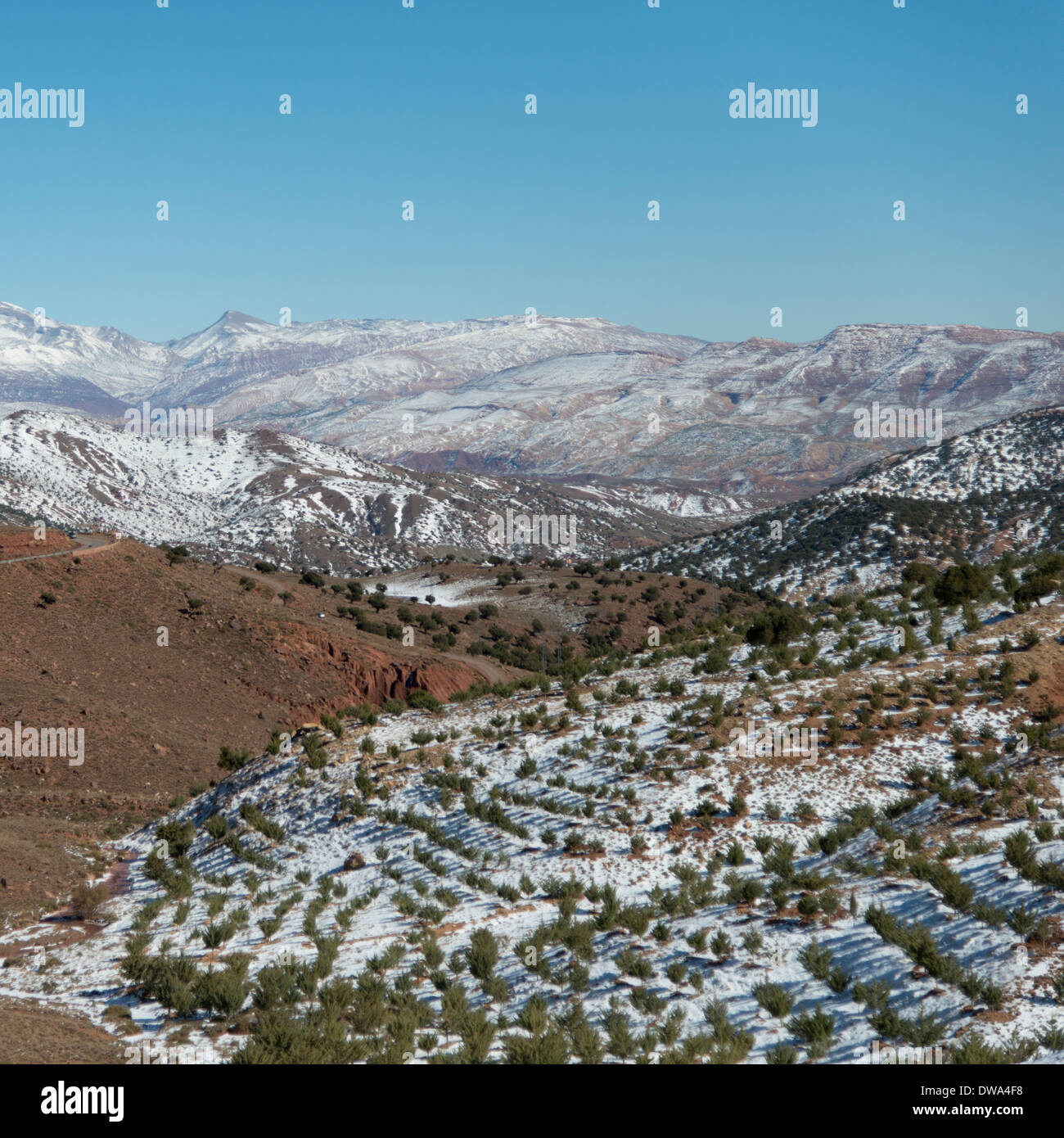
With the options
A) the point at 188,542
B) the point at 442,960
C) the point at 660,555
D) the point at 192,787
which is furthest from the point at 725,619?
the point at 188,542

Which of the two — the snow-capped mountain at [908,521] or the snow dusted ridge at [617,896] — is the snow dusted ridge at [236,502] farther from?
the snow dusted ridge at [617,896]

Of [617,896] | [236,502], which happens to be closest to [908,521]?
[617,896]

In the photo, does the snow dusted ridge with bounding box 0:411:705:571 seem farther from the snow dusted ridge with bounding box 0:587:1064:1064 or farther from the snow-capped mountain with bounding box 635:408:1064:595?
the snow dusted ridge with bounding box 0:587:1064:1064

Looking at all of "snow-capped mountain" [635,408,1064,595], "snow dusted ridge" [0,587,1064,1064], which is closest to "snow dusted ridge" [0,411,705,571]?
"snow-capped mountain" [635,408,1064,595]

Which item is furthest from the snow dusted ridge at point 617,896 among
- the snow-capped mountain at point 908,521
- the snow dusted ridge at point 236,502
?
the snow dusted ridge at point 236,502

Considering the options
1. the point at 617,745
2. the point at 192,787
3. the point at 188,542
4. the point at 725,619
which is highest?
the point at 188,542
